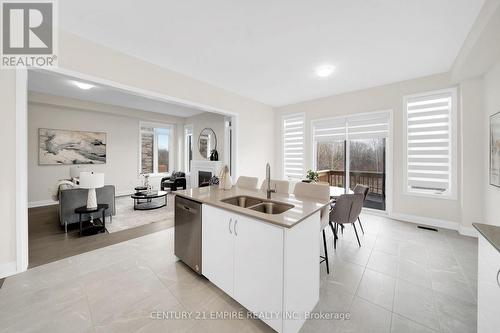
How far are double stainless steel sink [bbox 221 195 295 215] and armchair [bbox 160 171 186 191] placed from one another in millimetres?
5323

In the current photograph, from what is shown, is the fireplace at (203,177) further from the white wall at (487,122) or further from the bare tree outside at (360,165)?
the white wall at (487,122)

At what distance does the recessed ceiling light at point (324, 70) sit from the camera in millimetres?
3164

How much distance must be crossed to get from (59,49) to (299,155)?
4.90 metres

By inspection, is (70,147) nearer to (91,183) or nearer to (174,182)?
(174,182)

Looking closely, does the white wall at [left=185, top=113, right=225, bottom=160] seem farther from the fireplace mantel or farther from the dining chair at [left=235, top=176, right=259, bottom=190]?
the dining chair at [left=235, top=176, right=259, bottom=190]

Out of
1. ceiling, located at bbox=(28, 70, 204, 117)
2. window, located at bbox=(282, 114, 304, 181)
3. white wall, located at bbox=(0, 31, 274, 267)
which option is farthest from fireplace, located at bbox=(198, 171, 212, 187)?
window, located at bbox=(282, 114, 304, 181)

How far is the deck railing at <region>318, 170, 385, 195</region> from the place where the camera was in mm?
4168

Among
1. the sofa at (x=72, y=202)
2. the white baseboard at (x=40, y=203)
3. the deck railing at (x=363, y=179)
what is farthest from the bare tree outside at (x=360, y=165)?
the white baseboard at (x=40, y=203)

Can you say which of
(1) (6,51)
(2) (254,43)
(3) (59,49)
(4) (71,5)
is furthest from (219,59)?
(1) (6,51)

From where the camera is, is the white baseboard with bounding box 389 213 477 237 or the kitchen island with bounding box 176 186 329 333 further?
the white baseboard with bounding box 389 213 477 237

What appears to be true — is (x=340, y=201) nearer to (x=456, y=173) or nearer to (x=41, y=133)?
(x=456, y=173)

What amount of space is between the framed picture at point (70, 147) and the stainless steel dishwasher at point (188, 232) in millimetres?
5158

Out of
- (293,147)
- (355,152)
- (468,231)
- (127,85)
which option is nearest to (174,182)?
(293,147)

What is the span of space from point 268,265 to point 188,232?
3.76 ft
